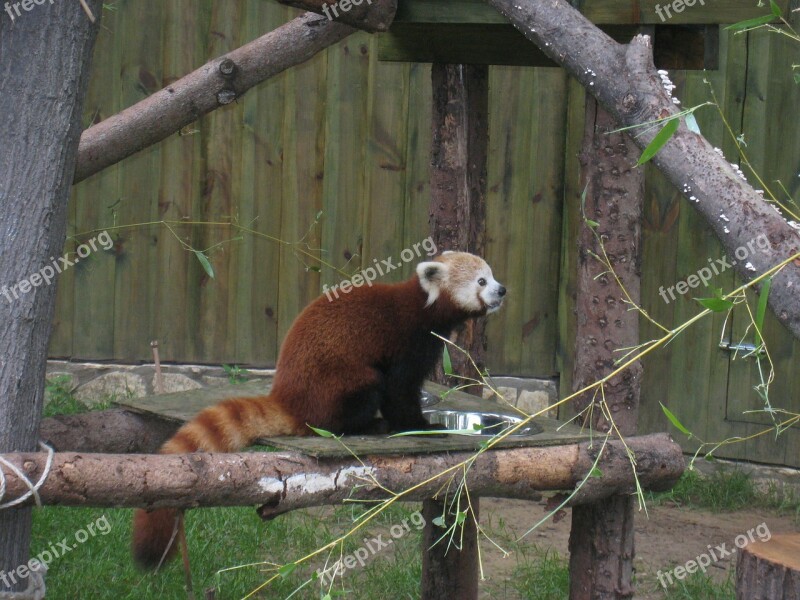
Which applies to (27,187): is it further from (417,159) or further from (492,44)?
(417,159)

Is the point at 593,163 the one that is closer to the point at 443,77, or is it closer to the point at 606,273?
the point at 606,273

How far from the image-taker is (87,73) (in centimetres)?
261

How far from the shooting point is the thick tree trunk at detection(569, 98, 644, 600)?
11.2 ft

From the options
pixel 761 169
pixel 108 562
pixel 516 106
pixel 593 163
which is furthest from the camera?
pixel 516 106

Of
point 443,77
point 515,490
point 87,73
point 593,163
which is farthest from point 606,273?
point 87,73

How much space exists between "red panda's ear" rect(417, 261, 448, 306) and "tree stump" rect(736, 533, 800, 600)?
1333 millimetres

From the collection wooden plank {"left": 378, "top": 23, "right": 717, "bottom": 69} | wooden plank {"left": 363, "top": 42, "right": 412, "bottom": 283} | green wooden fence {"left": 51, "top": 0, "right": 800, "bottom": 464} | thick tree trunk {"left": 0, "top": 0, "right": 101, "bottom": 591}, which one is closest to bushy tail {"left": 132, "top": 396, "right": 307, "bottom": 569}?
thick tree trunk {"left": 0, "top": 0, "right": 101, "bottom": 591}

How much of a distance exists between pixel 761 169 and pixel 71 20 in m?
3.52

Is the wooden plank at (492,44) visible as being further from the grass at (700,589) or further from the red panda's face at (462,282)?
the grass at (700,589)

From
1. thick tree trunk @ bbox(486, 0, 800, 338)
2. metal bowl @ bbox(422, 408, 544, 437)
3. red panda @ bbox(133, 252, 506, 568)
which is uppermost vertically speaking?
thick tree trunk @ bbox(486, 0, 800, 338)

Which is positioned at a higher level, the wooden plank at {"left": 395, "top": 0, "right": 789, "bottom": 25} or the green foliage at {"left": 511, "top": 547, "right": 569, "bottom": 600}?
the wooden plank at {"left": 395, "top": 0, "right": 789, "bottom": 25}

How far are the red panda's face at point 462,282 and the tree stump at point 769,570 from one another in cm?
132

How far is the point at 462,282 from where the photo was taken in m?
3.66

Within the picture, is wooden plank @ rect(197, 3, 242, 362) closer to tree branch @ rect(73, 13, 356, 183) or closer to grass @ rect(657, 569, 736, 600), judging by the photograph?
tree branch @ rect(73, 13, 356, 183)
